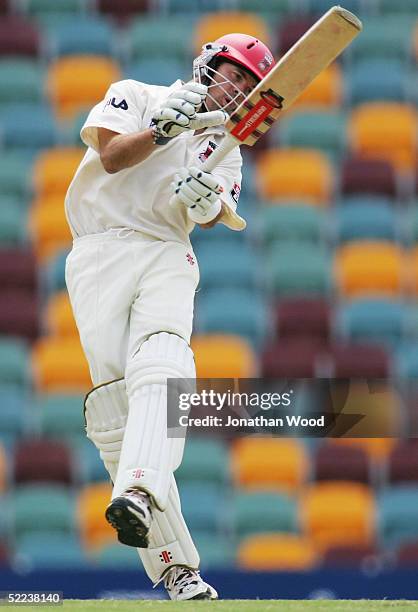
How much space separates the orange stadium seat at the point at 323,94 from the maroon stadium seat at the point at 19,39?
4.34 feet

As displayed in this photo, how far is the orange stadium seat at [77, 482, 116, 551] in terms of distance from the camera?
5.73 metres

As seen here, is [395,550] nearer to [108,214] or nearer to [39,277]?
[39,277]

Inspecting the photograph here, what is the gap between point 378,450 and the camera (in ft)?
19.9

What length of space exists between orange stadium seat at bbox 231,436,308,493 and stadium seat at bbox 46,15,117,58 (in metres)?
2.62

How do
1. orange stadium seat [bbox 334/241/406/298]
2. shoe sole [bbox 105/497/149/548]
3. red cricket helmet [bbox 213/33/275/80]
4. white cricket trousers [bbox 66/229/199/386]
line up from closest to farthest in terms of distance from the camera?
shoe sole [bbox 105/497/149/548]
white cricket trousers [bbox 66/229/199/386]
red cricket helmet [bbox 213/33/275/80]
orange stadium seat [bbox 334/241/406/298]

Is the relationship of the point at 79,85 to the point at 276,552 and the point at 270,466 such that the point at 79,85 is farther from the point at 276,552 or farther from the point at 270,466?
the point at 276,552

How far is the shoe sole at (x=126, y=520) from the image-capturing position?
2996 millimetres

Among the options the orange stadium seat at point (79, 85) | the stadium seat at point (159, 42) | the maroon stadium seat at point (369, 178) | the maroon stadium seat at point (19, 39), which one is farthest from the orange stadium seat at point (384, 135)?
the maroon stadium seat at point (19, 39)

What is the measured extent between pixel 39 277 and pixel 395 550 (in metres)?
2.02

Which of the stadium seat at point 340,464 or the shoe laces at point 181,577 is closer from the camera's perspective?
the shoe laces at point 181,577

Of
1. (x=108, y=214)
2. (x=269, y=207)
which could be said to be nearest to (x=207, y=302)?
(x=269, y=207)

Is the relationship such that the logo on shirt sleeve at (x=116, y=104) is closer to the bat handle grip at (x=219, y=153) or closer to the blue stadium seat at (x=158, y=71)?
the bat handle grip at (x=219, y=153)
